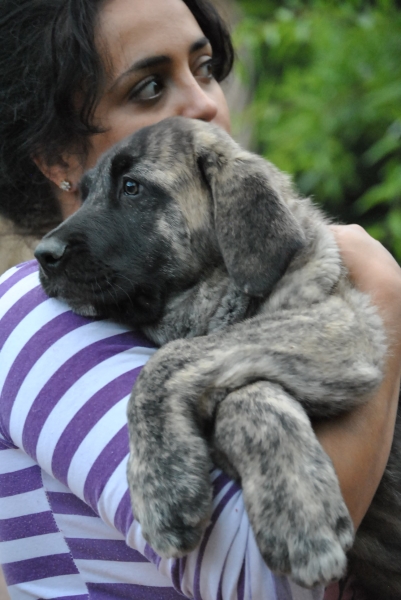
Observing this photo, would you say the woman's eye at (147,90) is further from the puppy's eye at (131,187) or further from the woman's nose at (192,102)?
the puppy's eye at (131,187)

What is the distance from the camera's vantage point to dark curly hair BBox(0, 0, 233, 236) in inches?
118

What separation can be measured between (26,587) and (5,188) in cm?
182

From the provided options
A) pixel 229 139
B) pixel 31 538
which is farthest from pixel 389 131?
pixel 31 538

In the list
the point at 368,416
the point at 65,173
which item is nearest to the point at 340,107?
the point at 65,173

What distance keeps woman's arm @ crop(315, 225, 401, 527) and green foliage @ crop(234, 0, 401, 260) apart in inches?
71.1

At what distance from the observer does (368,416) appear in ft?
7.01

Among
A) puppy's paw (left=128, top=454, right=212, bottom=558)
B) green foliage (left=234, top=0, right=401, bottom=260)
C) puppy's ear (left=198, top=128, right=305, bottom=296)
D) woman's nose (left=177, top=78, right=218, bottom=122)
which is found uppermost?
woman's nose (left=177, top=78, right=218, bottom=122)

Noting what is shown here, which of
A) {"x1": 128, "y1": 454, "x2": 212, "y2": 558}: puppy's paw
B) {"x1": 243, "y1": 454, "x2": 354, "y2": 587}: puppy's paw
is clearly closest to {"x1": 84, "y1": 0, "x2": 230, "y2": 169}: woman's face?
{"x1": 128, "y1": 454, "x2": 212, "y2": 558}: puppy's paw

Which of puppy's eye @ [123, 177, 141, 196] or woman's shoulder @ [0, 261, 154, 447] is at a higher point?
puppy's eye @ [123, 177, 141, 196]

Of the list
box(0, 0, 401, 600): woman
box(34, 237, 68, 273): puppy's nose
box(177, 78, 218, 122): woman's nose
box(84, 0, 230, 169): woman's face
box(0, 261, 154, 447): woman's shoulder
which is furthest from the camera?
box(177, 78, 218, 122): woman's nose

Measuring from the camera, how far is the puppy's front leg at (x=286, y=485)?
174 centimetres

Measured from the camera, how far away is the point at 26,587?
236cm

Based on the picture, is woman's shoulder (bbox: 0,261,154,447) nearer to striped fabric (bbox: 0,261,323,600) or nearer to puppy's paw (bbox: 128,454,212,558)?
striped fabric (bbox: 0,261,323,600)

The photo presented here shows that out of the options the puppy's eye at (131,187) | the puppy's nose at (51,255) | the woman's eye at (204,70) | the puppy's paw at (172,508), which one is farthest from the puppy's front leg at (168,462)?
the woman's eye at (204,70)
